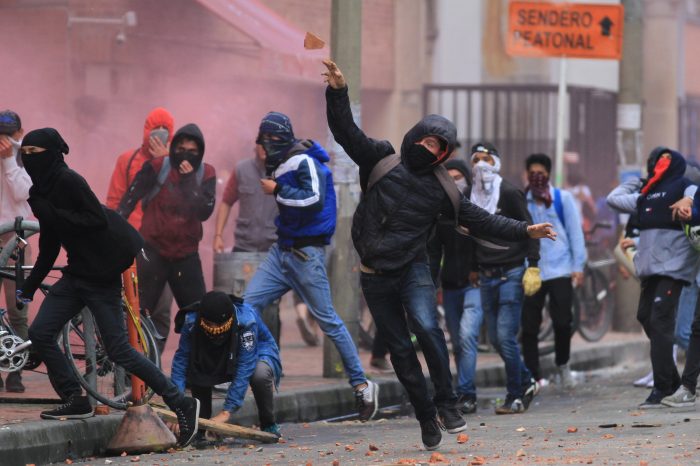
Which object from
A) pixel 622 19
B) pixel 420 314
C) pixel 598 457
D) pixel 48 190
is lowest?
pixel 598 457

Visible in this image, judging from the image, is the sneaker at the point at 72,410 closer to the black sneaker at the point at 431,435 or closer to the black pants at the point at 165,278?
the black sneaker at the point at 431,435

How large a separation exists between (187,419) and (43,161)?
1490 mm

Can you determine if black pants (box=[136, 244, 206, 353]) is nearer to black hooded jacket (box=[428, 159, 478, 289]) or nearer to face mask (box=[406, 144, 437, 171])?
black hooded jacket (box=[428, 159, 478, 289])

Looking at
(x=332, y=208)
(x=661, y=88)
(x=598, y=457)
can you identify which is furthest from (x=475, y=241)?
(x=661, y=88)

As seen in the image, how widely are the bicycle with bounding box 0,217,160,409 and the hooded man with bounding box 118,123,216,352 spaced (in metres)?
1.40

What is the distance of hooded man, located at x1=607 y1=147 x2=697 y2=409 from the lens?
10.4 meters

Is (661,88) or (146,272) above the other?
(661,88)

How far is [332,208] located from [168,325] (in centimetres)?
167

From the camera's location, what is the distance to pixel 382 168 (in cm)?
819

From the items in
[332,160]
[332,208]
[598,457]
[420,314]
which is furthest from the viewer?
[332,160]

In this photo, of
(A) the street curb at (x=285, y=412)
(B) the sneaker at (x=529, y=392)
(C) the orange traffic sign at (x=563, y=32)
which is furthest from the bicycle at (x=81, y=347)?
(C) the orange traffic sign at (x=563, y=32)

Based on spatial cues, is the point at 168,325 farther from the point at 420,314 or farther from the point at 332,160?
the point at 420,314

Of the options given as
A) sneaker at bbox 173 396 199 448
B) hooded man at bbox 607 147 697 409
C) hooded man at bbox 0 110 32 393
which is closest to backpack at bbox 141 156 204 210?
hooded man at bbox 0 110 32 393

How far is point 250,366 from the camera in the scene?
351 inches
